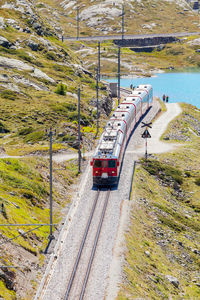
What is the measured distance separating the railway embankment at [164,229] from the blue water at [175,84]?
205 feet

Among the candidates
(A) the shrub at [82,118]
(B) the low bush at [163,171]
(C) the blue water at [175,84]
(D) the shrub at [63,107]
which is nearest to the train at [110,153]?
(B) the low bush at [163,171]

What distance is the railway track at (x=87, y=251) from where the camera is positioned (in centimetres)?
2733

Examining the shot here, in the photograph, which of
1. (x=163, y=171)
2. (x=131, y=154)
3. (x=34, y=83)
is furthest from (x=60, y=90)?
(x=163, y=171)

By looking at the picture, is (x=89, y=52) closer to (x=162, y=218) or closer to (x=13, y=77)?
(x=13, y=77)

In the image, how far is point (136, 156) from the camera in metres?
55.5

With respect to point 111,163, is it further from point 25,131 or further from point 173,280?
point 25,131

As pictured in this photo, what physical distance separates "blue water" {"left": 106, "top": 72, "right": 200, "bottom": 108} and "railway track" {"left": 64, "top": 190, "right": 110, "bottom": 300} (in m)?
82.7

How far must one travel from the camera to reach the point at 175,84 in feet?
482

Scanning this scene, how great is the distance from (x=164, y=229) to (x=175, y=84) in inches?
4452

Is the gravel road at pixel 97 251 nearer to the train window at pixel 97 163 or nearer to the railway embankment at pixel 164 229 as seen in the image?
the railway embankment at pixel 164 229

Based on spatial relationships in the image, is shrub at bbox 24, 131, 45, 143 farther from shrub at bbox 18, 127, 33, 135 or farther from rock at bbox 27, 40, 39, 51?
rock at bbox 27, 40, 39, 51

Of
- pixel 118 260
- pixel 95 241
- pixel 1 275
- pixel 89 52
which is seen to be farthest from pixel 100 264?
pixel 89 52

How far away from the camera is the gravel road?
27250 millimetres

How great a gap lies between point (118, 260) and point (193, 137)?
48489 mm
